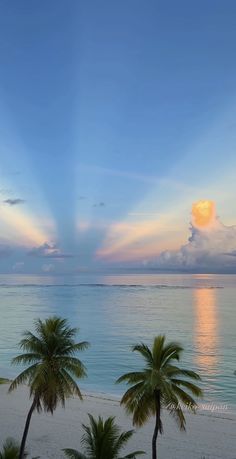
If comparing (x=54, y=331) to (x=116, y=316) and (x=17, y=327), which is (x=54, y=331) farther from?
(x=116, y=316)

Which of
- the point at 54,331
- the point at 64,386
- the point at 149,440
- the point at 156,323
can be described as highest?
the point at 156,323

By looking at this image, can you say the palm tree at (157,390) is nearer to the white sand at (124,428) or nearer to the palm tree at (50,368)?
the palm tree at (50,368)

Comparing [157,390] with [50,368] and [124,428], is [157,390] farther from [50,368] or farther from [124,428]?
[124,428]

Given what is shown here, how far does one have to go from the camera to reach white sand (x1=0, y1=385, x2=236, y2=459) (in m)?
29.8

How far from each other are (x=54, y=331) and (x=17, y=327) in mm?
82365

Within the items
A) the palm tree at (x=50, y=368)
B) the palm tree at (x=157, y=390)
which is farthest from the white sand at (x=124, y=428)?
the palm tree at (x=157, y=390)

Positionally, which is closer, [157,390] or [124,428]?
[157,390]

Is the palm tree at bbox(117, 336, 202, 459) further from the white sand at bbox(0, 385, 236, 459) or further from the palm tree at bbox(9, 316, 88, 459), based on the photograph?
the white sand at bbox(0, 385, 236, 459)

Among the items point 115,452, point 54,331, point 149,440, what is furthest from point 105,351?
point 115,452

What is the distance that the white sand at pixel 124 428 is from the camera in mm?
29838

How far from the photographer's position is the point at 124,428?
114ft

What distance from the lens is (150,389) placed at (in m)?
20.8

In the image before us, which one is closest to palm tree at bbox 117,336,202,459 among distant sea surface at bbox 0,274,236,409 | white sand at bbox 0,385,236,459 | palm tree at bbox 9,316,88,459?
palm tree at bbox 9,316,88,459

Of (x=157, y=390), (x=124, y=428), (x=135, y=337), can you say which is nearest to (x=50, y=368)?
(x=157, y=390)
